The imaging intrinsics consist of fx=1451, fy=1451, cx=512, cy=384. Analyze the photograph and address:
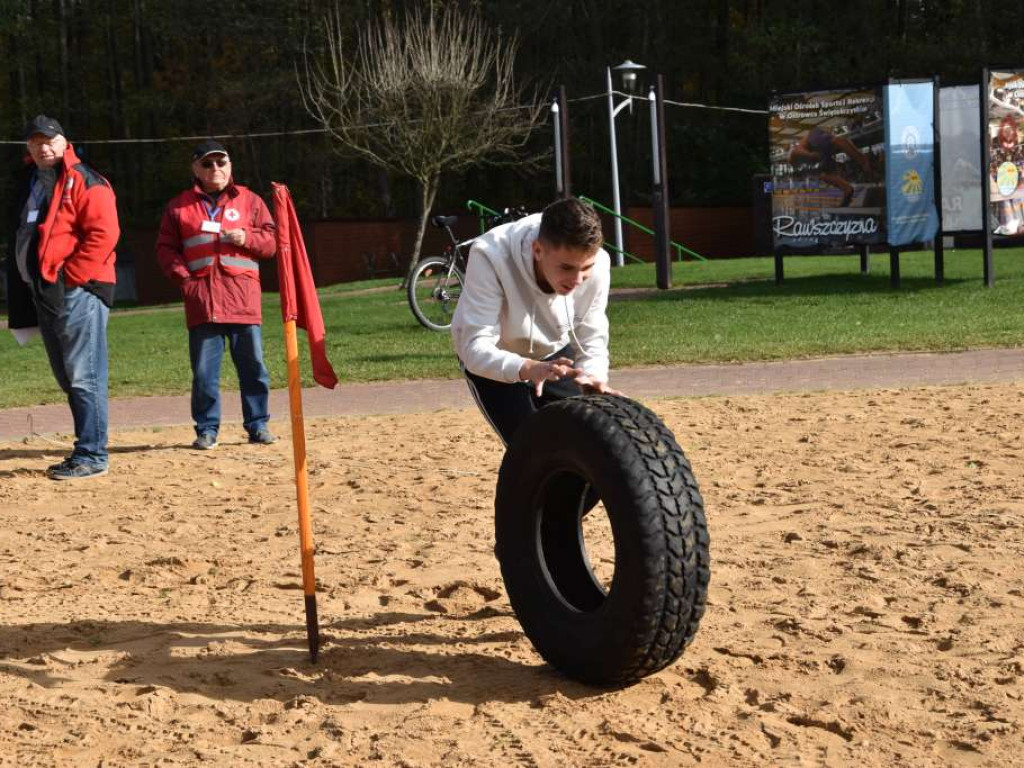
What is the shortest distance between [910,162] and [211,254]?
1178 cm

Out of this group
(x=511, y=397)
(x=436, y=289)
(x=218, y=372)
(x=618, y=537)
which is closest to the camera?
(x=618, y=537)

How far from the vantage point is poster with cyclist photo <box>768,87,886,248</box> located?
18.5 m

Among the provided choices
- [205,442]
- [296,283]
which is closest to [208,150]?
[205,442]

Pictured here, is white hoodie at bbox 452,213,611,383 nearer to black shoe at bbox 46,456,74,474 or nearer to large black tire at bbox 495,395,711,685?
large black tire at bbox 495,395,711,685

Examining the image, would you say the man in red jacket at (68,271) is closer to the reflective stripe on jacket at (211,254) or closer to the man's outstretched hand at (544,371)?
the reflective stripe on jacket at (211,254)

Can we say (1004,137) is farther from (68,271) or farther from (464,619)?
(464,619)

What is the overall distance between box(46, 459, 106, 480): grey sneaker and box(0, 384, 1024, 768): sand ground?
0.47 ft

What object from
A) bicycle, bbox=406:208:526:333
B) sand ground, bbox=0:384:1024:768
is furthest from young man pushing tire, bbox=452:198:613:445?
bicycle, bbox=406:208:526:333

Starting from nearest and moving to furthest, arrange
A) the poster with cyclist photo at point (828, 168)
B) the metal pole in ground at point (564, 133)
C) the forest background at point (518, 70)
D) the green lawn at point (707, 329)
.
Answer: the green lawn at point (707, 329) → the poster with cyclist photo at point (828, 168) → the metal pole in ground at point (564, 133) → the forest background at point (518, 70)

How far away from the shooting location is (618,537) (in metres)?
4.31

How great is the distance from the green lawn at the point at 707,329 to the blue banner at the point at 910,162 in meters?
0.82

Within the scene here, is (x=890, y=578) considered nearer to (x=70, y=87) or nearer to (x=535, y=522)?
(x=535, y=522)

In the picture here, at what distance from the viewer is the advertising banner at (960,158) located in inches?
720

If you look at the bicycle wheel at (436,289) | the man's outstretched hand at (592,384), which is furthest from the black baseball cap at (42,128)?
the bicycle wheel at (436,289)
